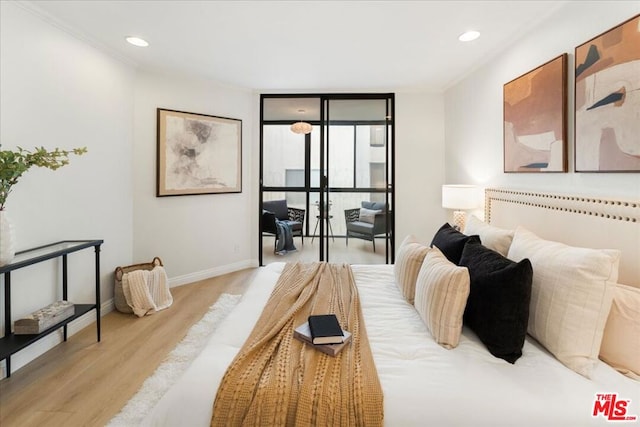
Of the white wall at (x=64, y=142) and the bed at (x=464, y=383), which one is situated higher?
the white wall at (x=64, y=142)

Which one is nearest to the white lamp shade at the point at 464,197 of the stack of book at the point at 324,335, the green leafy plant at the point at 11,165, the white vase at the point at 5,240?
the stack of book at the point at 324,335

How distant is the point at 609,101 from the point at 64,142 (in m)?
3.80

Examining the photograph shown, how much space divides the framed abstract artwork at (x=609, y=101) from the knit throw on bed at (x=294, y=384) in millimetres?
1685

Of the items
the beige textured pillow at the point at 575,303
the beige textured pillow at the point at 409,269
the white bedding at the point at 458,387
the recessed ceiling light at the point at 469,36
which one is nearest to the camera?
the white bedding at the point at 458,387

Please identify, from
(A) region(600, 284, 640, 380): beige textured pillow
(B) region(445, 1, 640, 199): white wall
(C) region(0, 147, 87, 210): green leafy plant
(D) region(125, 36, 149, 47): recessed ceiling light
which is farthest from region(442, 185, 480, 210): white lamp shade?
(C) region(0, 147, 87, 210): green leafy plant

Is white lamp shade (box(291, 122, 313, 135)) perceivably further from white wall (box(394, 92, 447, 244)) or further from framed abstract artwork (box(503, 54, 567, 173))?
framed abstract artwork (box(503, 54, 567, 173))

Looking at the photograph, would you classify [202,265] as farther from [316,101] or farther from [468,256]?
[468,256]

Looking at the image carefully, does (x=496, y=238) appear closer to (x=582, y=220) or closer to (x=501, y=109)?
(x=582, y=220)

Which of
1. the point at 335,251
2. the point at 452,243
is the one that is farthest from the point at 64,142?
the point at 335,251

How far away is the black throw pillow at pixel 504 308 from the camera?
Result: 1.36 metres

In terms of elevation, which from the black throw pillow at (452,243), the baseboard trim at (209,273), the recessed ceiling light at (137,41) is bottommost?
the baseboard trim at (209,273)

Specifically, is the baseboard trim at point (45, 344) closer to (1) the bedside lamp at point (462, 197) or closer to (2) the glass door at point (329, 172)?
(2) the glass door at point (329, 172)

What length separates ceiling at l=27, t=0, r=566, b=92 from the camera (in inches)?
91.0

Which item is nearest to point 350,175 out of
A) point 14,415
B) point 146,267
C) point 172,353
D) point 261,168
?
point 261,168
